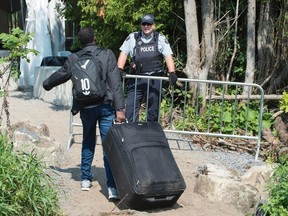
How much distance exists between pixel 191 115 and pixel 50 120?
2.26 meters

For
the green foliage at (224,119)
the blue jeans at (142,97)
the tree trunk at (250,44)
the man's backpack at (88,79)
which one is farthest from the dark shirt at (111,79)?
the tree trunk at (250,44)

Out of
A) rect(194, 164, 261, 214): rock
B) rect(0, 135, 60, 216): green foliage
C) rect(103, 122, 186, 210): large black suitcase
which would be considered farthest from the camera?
rect(194, 164, 261, 214): rock

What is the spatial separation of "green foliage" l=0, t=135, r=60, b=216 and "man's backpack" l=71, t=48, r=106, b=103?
31.9 inches

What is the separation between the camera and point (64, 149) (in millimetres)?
7668

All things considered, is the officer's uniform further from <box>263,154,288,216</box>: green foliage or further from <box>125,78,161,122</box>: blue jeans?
<box>263,154,288,216</box>: green foliage

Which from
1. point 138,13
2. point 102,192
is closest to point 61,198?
point 102,192

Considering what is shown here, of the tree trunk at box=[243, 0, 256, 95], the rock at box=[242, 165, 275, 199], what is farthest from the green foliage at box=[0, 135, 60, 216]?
the tree trunk at box=[243, 0, 256, 95]

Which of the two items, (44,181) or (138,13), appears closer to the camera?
(44,181)

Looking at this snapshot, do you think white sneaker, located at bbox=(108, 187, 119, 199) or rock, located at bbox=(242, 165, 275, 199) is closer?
white sneaker, located at bbox=(108, 187, 119, 199)

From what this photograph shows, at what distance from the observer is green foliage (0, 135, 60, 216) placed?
15.6 feet

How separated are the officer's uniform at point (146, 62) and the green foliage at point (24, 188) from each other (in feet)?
8.34

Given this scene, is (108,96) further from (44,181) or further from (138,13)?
(138,13)

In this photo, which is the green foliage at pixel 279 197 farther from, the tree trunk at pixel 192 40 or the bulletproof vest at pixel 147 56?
the tree trunk at pixel 192 40

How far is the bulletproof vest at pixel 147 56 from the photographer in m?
7.39
